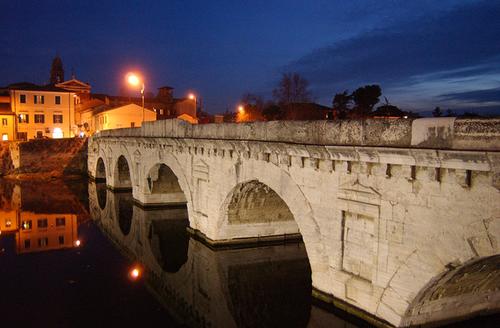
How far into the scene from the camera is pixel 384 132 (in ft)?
28.2

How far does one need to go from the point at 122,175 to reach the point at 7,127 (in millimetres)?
29754

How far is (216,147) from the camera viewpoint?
52.4 ft

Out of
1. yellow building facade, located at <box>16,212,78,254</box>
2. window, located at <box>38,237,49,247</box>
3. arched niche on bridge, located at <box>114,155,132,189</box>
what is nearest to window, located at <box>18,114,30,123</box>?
arched niche on bridge, located at <box>114,155,132,189</box>

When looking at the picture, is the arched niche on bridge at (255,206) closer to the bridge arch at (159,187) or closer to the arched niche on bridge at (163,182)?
the bridge arch at (159,187)

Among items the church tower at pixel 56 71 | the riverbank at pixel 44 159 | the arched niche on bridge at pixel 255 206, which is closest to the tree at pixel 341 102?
the arched niche on bridge at pixel 255 206

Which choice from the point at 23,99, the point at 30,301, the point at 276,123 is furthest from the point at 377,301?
the point at 23,99

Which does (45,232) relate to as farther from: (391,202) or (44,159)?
(44,159)

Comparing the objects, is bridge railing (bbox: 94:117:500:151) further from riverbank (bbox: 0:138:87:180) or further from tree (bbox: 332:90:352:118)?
riverbank (bbox: 0:138:87:180)

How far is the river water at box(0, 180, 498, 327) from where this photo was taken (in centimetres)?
1209

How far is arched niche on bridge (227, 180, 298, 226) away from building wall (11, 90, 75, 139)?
1902 inches

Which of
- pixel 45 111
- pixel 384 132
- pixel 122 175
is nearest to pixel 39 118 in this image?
pixel 45 111

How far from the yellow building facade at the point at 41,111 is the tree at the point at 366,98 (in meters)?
46.8

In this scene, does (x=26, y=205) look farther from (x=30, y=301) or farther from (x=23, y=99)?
(x=23, y=99)

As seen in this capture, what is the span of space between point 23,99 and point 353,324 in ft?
186
